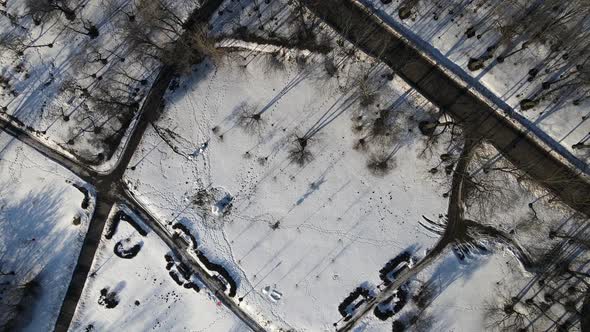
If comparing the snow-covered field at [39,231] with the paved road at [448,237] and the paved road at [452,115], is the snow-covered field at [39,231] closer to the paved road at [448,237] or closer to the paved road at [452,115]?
the paved road at [452,115]

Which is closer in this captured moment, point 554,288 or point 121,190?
point 554,288

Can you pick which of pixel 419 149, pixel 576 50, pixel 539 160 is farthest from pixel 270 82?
pixel 576 50

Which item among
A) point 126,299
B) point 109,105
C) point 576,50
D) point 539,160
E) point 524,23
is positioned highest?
point 109,105

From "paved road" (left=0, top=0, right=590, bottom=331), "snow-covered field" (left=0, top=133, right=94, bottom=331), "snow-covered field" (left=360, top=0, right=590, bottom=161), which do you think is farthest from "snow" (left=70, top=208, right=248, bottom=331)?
"snow-covered field" (left=360, top=0, right=590, bottom=161)

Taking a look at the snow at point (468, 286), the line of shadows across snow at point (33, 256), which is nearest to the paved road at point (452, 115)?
the snow at point (468, 286)

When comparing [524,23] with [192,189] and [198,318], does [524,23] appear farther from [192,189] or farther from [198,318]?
[198,318]

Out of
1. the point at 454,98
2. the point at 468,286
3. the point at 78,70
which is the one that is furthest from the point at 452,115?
the point at 78,70

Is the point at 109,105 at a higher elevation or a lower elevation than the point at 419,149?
higher
